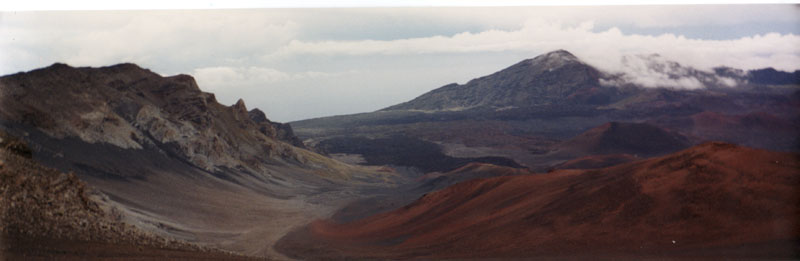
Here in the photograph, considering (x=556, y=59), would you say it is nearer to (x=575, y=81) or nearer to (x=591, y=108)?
(x=575, y=81)

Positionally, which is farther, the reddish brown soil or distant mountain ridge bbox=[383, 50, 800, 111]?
distant mountain ridge bbox=[383, 50, 800, 111]

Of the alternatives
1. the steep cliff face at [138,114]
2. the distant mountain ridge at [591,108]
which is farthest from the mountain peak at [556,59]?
the steep cliff face at [138,114]

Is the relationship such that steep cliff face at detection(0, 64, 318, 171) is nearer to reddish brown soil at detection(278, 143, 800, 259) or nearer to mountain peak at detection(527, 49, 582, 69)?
reddish brown soil at detection(278, 143, 800, 259)

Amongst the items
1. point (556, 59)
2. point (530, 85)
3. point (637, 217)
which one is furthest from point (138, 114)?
point (530, 85)

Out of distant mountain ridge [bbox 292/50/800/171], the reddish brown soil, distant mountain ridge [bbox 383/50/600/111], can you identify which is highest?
distant mountain ridge [bbox 383/50/600/111]

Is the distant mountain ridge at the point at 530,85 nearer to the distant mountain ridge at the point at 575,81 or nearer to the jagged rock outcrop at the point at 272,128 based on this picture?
the distant mountain ridge at the point at 575,81

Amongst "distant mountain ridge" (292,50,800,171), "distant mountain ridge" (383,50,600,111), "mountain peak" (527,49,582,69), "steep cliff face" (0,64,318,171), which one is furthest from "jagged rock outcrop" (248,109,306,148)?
"mountain peak" (527,49,582,69)

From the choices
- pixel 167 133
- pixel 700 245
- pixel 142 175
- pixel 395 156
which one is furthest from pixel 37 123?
pixel 395 156
